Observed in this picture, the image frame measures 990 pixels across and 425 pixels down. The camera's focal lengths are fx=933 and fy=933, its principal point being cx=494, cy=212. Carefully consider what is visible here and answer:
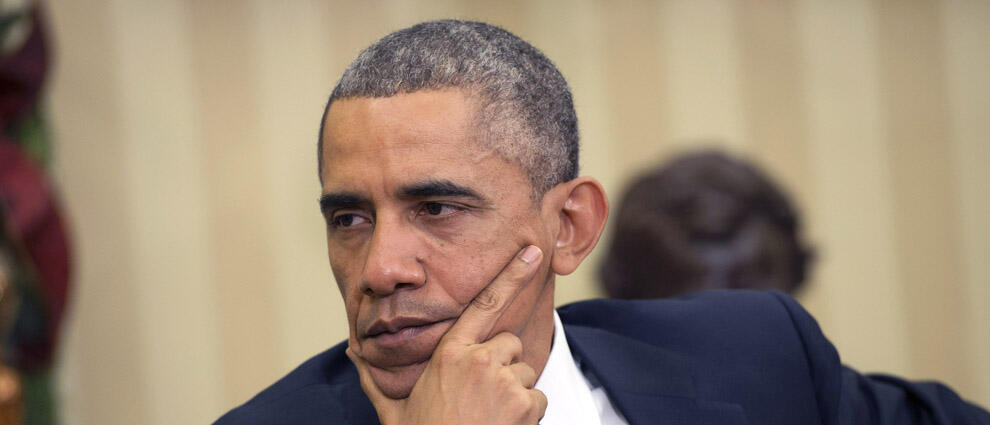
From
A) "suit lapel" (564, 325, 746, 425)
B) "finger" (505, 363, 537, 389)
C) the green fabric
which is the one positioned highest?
"finger" (505, 363, 537, 389)

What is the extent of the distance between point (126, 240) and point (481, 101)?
2.99m

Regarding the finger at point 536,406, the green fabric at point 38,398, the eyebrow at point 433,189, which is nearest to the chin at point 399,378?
the finger at point 536,406

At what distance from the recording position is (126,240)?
4.18 meters

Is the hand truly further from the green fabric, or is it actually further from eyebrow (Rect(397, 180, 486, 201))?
the green fabric

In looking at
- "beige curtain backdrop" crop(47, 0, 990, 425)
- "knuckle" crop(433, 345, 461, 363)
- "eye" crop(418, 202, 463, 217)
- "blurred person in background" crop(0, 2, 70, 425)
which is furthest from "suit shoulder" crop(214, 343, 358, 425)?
"beige curtain backdrop" crop(47, 0, 990, 425)

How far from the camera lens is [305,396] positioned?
6.30ft

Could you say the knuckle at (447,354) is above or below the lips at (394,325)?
below

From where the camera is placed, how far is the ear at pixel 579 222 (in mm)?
1859

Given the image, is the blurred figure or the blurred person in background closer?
the blurred figure

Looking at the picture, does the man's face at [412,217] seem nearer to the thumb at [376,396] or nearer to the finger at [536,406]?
the thumb at [376,396]

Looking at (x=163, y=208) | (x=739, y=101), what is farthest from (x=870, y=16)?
(x=163, y=208)

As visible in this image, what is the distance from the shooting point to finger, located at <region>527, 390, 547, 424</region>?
166 centimetres

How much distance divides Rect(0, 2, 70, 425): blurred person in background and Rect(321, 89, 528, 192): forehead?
75.9 inches

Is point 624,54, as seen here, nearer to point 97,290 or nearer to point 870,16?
point 870,16
